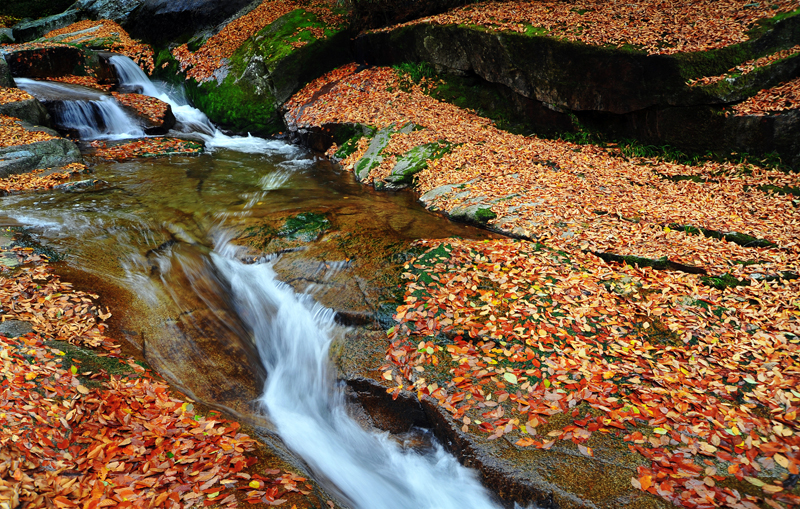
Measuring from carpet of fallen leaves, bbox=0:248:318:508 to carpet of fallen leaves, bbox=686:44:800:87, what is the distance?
9586 millimetres

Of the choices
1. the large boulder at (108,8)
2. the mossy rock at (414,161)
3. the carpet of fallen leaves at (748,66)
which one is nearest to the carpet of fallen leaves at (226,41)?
the large boulder at (108,8)

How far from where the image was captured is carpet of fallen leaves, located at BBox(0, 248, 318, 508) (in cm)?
309

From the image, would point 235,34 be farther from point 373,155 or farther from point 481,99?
point 481,99

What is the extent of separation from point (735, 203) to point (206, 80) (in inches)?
586

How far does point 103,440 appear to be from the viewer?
3.51 metres

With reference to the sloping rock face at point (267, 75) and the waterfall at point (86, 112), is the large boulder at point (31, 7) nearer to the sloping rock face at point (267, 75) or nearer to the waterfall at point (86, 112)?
the waterfall at point (86, 112)

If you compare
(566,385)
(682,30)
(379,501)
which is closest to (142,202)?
(379,501)

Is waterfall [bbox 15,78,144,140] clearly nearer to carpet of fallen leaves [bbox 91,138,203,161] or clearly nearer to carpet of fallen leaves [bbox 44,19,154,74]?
carpet of fallen leaves [bbox 91,138,203,161]

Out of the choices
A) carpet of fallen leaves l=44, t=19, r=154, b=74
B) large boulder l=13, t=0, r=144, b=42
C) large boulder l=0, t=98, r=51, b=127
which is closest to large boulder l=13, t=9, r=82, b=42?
large boulder l=13, t=0, r=144, b=42

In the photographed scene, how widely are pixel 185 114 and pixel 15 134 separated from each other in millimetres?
5391

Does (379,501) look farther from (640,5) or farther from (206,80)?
(206,80)

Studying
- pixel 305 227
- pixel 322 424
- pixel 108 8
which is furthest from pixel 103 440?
pixel 108 8

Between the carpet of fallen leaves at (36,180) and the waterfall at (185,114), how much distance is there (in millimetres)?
3898

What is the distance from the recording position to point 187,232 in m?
7.60
